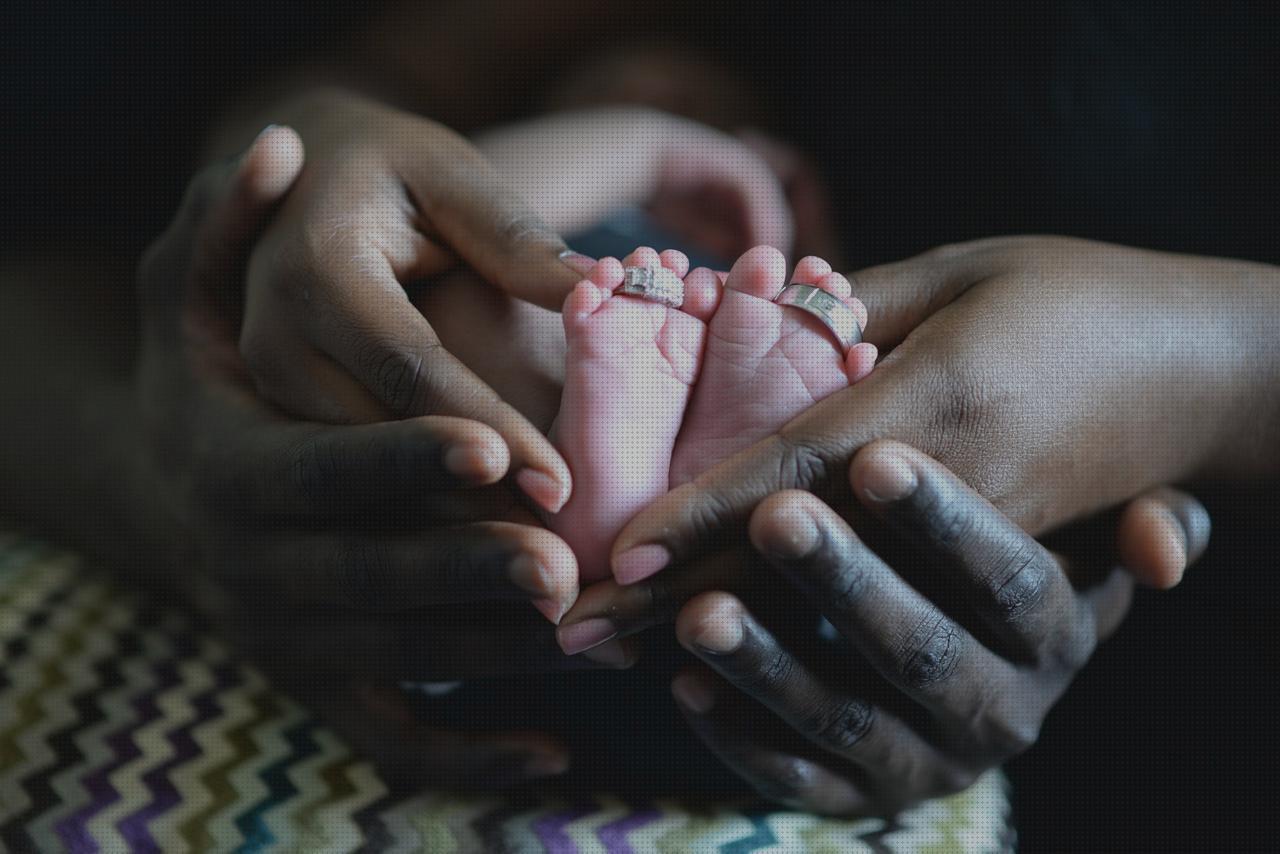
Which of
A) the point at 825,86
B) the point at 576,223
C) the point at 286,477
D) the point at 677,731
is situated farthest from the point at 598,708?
the point at 825,86

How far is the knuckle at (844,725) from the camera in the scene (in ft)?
2.14

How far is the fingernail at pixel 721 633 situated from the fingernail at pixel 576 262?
23 cm

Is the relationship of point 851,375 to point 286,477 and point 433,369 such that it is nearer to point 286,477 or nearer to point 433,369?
point 433,369

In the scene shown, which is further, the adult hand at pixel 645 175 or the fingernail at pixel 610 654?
the adult hand at pixel 645 175

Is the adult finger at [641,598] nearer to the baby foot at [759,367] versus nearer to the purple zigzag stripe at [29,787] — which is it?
the baby foot at [759,367]

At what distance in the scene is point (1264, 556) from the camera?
2.85ft

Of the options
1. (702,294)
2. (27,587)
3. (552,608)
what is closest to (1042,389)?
(702,294)

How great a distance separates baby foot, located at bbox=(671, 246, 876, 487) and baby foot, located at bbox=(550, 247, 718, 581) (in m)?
0.02

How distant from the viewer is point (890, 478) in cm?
55

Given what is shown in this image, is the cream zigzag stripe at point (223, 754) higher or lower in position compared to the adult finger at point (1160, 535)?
lower

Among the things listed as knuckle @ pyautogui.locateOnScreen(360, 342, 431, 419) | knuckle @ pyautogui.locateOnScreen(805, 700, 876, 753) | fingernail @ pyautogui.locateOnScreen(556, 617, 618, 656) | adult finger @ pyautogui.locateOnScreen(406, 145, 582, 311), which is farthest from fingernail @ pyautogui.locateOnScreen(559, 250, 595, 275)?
knuckle @ pyautogui.locateOnScreen(805, 700, 876, 753)

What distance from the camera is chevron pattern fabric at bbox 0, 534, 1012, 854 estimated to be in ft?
2.23

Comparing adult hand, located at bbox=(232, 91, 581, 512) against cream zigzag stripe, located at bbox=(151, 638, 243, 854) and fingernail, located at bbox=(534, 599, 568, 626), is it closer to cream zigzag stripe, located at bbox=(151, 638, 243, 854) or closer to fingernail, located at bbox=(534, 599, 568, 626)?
fingernail, located at bbox=(534, 599, 568, 626)

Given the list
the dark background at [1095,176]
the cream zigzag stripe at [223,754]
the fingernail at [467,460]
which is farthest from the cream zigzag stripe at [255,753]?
the dark background at [1095,176]
